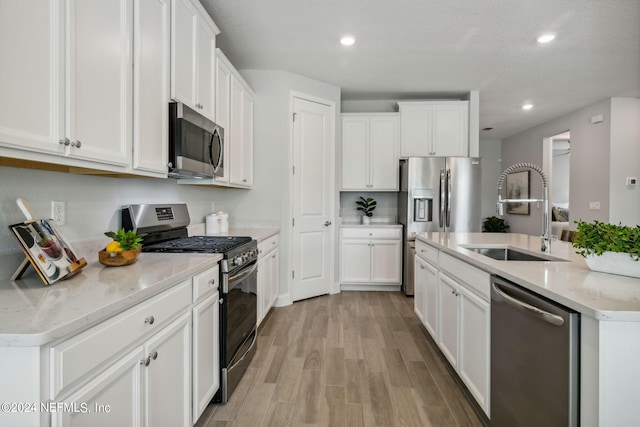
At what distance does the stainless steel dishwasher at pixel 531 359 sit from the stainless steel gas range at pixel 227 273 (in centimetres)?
139

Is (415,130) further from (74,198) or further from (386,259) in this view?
(74,198)

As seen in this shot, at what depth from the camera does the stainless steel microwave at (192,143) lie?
192 centimetres

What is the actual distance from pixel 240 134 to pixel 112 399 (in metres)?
2.69

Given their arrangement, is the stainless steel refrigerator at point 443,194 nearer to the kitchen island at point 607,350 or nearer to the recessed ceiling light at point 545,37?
the recessed ceiling light at point 545,37

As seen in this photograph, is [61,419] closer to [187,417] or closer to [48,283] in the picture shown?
[48,283]

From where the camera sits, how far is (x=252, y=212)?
3859 mm

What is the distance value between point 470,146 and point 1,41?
468cm

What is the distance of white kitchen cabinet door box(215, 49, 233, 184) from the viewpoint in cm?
267

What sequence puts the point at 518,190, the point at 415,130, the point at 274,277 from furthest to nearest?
the point at 518,190, the point at 415,130, the point at 274,277

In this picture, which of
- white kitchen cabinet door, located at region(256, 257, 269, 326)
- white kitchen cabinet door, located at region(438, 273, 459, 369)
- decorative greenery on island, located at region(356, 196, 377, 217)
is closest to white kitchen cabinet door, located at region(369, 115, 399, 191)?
decorative greenery on island, located at region(356, 196, 377, 217)

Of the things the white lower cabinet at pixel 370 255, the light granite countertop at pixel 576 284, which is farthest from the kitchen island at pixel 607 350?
the white lower cabinet at pixel 370 255

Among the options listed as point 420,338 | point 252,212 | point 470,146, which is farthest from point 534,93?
point 252,212

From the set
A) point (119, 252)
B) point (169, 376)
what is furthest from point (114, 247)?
point (169, 376)

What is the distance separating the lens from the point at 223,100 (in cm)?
285
